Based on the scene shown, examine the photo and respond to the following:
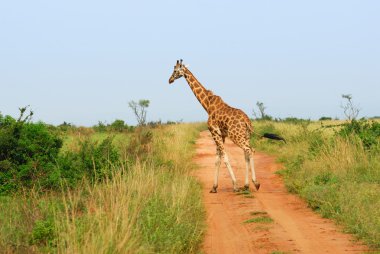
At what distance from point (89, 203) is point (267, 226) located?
3059 mm

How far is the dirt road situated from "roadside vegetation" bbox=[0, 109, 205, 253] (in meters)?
0.42

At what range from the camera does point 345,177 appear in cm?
1321

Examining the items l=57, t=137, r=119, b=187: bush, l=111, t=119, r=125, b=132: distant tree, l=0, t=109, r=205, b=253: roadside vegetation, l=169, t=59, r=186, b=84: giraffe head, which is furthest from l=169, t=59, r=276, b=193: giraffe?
l=111, t=119, r=125, b=132: distant tree

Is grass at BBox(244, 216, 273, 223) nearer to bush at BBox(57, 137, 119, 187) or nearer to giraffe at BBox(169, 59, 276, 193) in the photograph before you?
giraffe at BBox(169, 59, 276, 193)

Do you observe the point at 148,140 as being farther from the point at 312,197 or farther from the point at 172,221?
the point at 172,221

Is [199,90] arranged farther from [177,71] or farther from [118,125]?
[118,125]

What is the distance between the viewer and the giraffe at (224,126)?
14693 mm

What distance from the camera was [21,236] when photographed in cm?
809

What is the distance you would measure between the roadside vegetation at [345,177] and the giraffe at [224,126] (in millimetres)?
1319

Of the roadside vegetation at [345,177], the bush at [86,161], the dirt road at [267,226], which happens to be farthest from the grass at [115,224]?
the bush at [86,161]

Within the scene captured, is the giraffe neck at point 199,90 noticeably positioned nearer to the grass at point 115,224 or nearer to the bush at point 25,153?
the bush at point 25,153

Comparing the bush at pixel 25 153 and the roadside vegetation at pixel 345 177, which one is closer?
the roadside vegetation at pixel 345 177

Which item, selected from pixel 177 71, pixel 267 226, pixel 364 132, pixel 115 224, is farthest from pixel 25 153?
pixel 364 132

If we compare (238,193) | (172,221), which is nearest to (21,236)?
(172,221)
